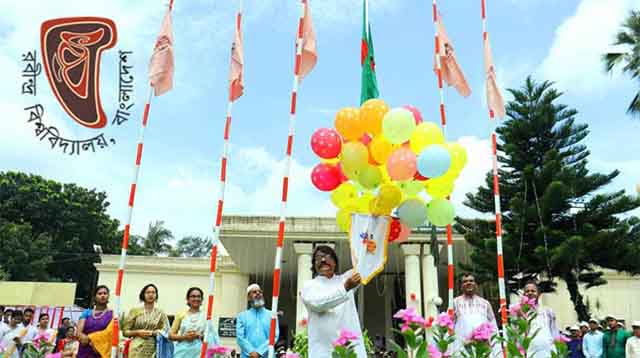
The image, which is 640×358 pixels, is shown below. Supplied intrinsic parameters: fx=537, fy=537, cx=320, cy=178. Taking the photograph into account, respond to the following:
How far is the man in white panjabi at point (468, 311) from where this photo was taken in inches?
187

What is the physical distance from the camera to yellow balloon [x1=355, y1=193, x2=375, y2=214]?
5.79 m

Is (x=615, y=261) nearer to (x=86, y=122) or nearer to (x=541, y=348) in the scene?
(x=541, y=348)

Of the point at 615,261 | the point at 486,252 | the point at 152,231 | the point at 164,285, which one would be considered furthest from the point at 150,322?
the point at 152,231

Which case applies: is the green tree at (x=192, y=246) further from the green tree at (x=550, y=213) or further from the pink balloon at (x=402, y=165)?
the pink balloon at (x=402, y=165)

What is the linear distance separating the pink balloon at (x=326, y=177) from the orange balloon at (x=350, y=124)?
454mm

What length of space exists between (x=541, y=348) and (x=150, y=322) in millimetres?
3778

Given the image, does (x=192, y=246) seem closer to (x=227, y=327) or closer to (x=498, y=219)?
(x=227, y=327)

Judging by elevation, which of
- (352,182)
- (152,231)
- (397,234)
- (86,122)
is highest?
(152,231)

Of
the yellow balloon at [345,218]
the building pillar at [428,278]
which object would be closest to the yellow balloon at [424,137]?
the yellow balloon at [345,218]

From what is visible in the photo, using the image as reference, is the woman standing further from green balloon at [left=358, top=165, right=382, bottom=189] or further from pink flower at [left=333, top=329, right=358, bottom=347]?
pink flower at [left=333, top=329, right=358, bottom=347]

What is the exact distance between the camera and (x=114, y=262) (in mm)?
21703

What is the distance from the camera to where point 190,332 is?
205 inches

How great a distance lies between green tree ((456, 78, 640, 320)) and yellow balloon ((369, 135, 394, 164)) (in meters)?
11.8

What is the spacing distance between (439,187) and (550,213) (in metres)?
12.7
